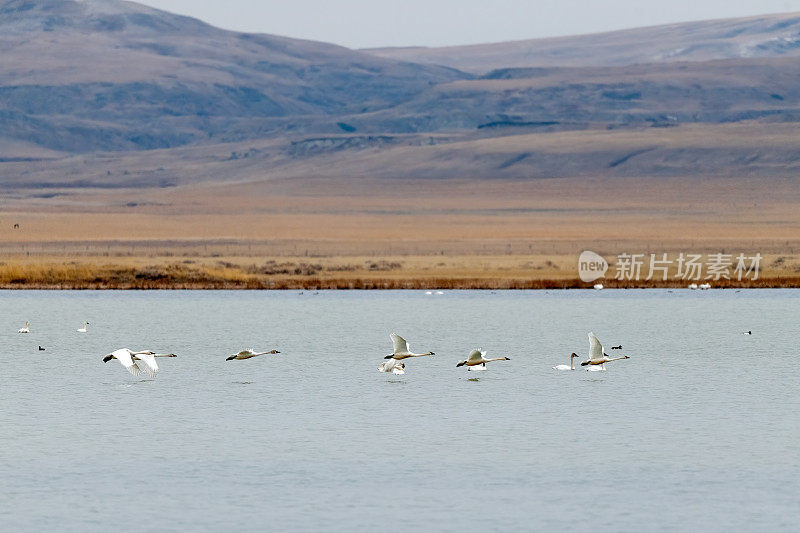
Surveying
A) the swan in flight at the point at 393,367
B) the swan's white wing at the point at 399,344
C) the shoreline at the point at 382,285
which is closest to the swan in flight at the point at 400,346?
→ the swan's white wing at the point at 399,344

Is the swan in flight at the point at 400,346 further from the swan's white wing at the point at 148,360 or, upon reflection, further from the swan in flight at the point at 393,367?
the swan's white wing at the point at 148,360

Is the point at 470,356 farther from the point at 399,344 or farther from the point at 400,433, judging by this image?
the point at 400,433

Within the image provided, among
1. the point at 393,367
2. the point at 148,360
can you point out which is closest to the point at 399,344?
the point at 393,367

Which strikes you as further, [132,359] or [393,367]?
[393,367]

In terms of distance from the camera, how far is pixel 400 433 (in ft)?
76.1

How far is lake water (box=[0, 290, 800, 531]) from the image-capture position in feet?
58.9

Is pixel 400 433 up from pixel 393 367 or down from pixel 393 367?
down

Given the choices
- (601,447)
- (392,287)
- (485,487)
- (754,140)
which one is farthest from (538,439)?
(754,140)

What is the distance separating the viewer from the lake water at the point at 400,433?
17953 mm

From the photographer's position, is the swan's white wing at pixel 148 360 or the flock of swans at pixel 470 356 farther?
the swan's white wing at pixel 148 360

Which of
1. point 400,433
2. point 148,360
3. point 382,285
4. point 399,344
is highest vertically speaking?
point 382,285

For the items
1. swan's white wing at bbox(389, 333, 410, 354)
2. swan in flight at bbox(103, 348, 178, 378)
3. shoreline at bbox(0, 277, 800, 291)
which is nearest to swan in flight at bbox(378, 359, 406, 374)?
swan's white wing at bbox(389, 333, 410, 354)

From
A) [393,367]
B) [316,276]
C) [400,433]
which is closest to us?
[400,433]

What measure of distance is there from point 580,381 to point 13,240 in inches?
2655
